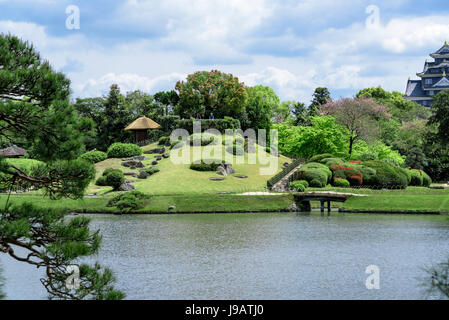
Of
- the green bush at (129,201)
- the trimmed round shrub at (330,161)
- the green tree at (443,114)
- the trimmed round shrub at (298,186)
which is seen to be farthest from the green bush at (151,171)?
the green tree at (443,114)

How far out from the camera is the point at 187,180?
51.1 m

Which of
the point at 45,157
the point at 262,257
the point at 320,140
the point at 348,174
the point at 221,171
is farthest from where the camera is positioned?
the point at 320,140

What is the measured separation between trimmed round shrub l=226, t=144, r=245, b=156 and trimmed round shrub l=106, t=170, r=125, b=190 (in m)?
16.0

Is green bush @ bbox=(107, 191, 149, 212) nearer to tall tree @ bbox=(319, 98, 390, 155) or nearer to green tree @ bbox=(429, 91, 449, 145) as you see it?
green tree @ bbox=(429, 91, 449, 145)

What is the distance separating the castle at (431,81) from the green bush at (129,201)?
356 ft

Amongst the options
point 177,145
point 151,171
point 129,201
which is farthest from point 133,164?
point 129,201

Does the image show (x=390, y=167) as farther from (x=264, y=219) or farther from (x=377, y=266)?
(x=377, y=266)

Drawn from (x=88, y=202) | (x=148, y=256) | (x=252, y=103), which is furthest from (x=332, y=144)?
(x=148, y=256)

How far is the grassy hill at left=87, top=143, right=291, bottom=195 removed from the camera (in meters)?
48.2

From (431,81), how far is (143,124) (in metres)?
96.0

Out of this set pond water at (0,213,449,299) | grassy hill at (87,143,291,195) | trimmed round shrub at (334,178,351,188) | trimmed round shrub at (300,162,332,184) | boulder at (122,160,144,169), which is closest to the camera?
pond water at (0,213,449,299)

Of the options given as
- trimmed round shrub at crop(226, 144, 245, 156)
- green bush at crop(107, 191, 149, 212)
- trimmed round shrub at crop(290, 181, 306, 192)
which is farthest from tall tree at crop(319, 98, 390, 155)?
green bush at crop(107, 191, 149, 212)

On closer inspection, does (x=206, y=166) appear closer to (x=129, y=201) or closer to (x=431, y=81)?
(x=129, y=201)

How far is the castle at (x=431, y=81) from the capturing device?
5320 inches
